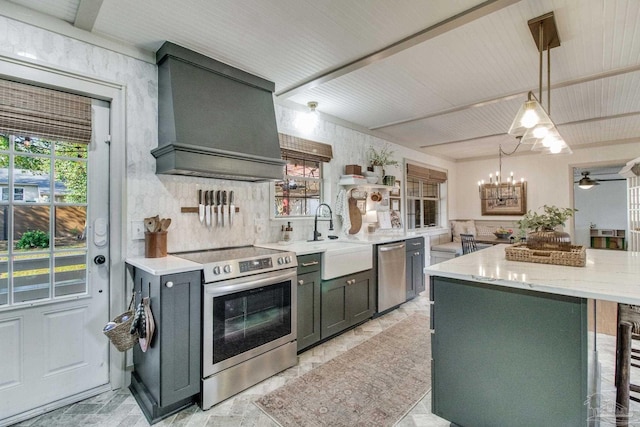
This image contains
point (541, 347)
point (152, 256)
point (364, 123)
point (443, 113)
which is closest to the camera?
point (541, 347)

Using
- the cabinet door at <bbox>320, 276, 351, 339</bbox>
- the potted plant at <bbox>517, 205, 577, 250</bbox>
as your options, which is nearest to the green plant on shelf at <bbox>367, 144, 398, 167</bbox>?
the cabinet door at <bbox>320, 276, 351, 339</bbox>

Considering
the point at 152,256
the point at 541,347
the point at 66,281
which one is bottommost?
the point at 541,347

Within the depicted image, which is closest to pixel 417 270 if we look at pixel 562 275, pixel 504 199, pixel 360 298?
pixel 360 298

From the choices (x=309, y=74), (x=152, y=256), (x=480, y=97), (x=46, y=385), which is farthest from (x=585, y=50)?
(x=46, y=385)

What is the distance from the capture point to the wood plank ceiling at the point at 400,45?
1894 mm

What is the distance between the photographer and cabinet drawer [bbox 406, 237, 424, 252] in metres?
4.23

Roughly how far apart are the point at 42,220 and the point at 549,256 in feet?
11.0

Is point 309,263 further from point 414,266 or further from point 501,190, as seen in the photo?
point 501,190

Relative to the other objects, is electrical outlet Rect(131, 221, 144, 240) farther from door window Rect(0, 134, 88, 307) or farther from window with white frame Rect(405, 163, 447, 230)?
window with white frame Rect(405, 163, 447, 230)

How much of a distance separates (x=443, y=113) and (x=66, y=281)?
4184mm

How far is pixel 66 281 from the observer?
2.14 m

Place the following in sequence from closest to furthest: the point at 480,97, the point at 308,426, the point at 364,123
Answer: the point at 308,426 → the point at 480,97 → the point at 364,123

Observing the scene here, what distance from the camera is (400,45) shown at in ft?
7.50

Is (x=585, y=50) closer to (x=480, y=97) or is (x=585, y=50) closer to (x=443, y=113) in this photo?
(x=480, y=97)
